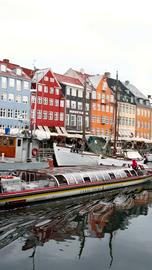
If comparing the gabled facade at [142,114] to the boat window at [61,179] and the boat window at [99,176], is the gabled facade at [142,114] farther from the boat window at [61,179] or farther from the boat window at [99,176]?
the boat window at [61,179]

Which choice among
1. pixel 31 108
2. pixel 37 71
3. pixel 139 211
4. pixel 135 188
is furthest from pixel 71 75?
pixel 139 211

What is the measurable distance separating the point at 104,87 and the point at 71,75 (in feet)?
25.7

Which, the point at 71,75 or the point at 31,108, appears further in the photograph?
the point at 71,75

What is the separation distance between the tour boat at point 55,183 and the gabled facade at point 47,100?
3300 cm

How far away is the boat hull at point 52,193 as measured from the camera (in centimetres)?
1898

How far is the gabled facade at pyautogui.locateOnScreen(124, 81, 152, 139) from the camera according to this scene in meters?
89.2

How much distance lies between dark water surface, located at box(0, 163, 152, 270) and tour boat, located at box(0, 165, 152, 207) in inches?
23.9

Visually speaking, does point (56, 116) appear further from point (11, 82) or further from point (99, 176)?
point (99, 176)

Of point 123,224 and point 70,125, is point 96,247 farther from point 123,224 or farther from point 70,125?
point 70,125

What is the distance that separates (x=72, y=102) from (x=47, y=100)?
6783 mm

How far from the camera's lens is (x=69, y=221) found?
18.1 meters

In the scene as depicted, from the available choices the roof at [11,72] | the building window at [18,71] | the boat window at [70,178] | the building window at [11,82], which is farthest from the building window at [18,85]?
the boat window at [70,178]

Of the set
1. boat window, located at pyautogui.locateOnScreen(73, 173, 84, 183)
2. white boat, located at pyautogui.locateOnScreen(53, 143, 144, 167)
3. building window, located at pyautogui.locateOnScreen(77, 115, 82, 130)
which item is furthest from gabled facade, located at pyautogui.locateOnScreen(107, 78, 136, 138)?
boat window, located at pyautogui.locateOnScreen(73, 173, 84, 183)

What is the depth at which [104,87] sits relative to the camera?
7812cm
